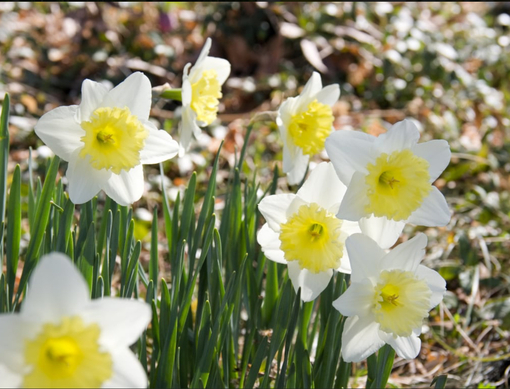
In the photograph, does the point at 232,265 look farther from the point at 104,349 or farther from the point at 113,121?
the point at 104,349

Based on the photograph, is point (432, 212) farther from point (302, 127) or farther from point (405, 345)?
point (302, 127)

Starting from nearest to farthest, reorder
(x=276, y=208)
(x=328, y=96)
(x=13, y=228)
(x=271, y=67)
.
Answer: (x=276, y=208)
(x=13, y=228)
(x=328, y=96)
(x=271, y=67)

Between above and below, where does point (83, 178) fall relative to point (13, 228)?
above

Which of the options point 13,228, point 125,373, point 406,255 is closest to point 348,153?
point 406,255

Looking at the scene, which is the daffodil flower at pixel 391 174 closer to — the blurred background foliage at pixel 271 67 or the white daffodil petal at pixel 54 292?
the white daffodil petal at pixel 54 292

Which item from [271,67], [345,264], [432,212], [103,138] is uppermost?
[103,138]

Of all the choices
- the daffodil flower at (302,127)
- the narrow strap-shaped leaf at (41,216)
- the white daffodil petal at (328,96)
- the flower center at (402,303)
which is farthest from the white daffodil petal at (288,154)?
the narrow strap-shaped leaf at (41,216)

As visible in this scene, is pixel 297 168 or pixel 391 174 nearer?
pixel 391 174
